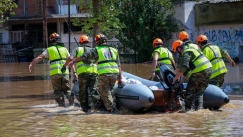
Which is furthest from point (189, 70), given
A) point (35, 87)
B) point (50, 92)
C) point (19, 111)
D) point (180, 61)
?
point (35, 87)

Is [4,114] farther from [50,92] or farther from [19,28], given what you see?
[19,28]

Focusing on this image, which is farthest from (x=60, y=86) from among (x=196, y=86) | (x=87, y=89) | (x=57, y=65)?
(x=196, y=86)

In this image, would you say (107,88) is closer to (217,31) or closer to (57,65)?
(57,65)

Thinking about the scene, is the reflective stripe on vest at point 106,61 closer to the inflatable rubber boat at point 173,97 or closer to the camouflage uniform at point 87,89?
the camouflage uniform at point 87,89

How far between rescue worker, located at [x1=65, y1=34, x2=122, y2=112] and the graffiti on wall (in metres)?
23.4

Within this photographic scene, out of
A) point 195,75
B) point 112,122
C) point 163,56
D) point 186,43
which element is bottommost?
point 112,122

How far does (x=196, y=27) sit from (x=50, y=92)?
63.9ft

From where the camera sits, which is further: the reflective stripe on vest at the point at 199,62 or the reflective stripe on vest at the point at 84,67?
the reflective stripe on vest at the point at 84,67

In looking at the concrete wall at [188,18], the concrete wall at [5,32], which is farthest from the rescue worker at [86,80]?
the concrete wall at [5,32]

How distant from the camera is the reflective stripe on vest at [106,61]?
1181 cm

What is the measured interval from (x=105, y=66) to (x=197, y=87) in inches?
81.0

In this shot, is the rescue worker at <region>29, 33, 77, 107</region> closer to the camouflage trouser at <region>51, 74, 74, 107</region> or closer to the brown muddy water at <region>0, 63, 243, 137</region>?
the camouflage trouser at <region>51, 74, 74, 107</region>

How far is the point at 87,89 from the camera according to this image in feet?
40.6

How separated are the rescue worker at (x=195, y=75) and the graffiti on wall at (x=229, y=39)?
75.6 feet
